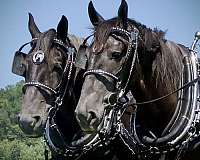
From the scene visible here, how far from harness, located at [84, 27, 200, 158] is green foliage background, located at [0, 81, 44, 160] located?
5227 millimetres

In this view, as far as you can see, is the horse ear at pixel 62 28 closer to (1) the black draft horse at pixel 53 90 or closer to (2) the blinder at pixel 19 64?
(1) the black draft horse at pixel 53 90

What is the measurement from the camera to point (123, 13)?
12.1 ft

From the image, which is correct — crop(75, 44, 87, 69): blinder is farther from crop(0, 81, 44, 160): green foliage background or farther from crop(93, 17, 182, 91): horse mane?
crop(0, 81, 44, 160): green foliage background

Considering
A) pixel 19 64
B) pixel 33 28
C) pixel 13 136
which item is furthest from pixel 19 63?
pixel 13 136

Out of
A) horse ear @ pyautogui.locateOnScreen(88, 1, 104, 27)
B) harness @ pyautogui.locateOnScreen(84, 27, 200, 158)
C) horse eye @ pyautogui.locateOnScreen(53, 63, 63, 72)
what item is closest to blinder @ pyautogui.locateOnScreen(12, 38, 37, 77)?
horse eye @ pyautogui.locateOnScreen(53, 63, 63, 72)

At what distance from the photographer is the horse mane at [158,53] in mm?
3725

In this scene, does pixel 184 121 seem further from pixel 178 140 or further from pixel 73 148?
pixel 73 148

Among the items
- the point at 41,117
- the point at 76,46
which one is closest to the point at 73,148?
the point at 41,117

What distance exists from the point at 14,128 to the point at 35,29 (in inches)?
831

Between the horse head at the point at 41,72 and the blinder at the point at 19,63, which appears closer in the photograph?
the horse head at the point at 41,72

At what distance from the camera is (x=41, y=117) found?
13.6 feet

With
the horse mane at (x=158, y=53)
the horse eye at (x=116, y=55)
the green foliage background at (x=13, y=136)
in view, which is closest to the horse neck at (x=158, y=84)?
the horse mane at (x=158, y=53)

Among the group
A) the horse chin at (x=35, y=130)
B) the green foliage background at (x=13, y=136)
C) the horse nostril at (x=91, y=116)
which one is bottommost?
the green foliage background at (x=13, y=136)

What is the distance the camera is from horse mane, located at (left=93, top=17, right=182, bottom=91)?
372 cm
